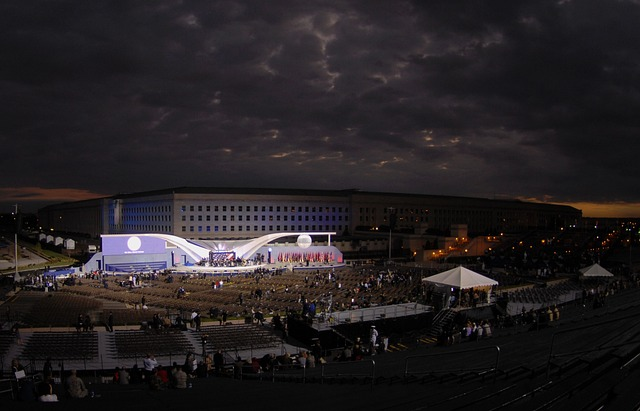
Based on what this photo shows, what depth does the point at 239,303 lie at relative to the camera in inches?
1137

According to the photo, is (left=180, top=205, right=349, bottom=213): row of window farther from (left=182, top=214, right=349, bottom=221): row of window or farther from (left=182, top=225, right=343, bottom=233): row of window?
(left=182, top=225, right=343, bottom=233): row of window

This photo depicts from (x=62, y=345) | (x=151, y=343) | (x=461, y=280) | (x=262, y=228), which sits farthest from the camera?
(x=262, y=228)

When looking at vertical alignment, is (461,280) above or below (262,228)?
above

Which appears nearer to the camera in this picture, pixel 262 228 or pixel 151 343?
pixel 151 343

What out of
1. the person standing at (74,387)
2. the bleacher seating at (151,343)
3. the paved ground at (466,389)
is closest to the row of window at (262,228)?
the bleacher seating at (151,343)

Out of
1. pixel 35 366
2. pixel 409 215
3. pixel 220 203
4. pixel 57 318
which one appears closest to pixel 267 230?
pixel 220 203

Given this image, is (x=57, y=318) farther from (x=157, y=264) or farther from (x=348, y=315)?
(x=157, y=264)

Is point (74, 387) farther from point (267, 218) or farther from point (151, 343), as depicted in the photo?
point (267, 218)

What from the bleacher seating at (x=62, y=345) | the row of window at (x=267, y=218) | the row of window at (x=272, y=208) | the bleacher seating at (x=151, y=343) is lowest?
the bleacher seating at (x=151, y=343)

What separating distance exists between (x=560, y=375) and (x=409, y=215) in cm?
9782

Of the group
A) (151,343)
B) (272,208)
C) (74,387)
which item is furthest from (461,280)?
(272,208)

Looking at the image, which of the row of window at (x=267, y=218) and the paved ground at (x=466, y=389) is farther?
the row of window at (x=267, y=218)

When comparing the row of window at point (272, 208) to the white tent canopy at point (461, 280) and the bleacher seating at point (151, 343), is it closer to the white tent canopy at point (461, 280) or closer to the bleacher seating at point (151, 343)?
the bleacher seating at point (151, 343)

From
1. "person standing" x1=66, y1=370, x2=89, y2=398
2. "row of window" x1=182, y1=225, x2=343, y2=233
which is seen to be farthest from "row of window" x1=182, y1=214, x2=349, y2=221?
"person standing" x1=66, y1=370, x2=89, y2=398
